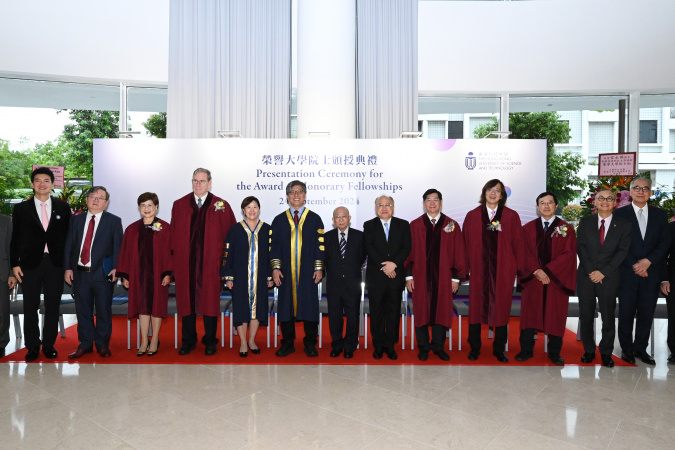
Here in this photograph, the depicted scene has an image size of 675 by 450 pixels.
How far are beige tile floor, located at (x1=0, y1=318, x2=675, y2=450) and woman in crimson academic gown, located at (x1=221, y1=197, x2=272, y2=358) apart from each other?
48cm

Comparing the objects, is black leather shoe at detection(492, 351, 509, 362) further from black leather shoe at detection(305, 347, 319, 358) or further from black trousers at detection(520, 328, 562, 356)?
black leather shoe at detection(305, 347, 319, 358)

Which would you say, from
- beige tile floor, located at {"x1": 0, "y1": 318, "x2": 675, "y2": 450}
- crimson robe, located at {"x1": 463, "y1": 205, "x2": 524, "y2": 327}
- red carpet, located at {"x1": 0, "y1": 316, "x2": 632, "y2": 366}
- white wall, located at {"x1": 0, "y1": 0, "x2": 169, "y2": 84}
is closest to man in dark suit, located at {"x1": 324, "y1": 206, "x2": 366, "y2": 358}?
red carpet, located at {"x1": 0, "y1": 316, "x2": 632, "y2": 366}

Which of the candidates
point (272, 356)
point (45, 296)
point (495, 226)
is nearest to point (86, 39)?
point (45, 296)

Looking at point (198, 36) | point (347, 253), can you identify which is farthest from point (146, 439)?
point (198, 36)

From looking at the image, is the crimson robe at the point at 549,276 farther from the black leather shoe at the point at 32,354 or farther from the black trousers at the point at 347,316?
the black leather shoe at the point at 32,354

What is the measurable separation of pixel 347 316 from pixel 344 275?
0.35m

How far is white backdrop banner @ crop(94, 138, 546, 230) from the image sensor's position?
534 cm

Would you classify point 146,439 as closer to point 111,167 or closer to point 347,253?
point 347,253

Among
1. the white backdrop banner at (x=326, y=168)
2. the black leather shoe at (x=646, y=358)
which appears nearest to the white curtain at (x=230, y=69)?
the white backdrop banner at (x=326, y=168)

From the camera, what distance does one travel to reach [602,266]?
3711mm

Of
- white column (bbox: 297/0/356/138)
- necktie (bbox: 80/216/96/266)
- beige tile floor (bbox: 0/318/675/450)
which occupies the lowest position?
beige tile floor (bbox: 0/318/675/450)

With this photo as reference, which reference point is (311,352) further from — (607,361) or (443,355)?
(607,361)

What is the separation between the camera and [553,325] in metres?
3.81

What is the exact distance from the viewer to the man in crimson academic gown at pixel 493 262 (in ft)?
12.6
